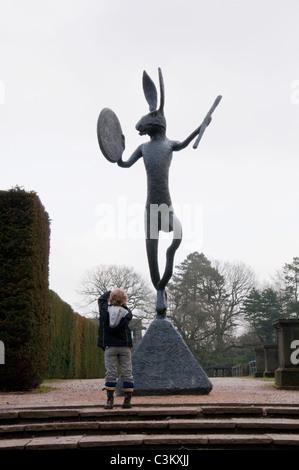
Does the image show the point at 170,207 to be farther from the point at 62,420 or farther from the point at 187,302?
the point at 187,302

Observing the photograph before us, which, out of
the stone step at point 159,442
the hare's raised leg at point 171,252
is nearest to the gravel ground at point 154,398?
the stone step at point 159,442

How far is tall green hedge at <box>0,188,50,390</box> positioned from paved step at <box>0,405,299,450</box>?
4.81 m

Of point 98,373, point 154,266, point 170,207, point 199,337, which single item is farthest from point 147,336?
point 199,337

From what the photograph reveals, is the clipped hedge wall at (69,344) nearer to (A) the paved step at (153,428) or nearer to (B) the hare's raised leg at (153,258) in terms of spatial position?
(B) the hare's raised leg at (153,258)

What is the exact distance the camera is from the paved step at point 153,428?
4.21m

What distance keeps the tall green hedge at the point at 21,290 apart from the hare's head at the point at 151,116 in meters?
3.36

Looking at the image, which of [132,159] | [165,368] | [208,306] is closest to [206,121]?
[132,159]

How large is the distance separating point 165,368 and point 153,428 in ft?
8.98

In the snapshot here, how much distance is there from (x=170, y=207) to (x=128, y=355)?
2856 mm

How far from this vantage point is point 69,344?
1714 cm

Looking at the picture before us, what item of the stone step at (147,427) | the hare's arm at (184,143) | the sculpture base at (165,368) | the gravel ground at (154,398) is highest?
the hare's arm at (184,143)

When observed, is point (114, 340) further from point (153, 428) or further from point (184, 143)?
point (184, 143)

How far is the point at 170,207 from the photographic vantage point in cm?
790

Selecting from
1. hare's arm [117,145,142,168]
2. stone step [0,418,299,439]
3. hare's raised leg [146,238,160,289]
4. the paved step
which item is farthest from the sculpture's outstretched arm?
stone step [0,418,299,439]
